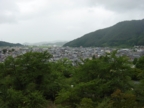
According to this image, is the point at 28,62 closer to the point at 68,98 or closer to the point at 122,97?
the point at 68,98

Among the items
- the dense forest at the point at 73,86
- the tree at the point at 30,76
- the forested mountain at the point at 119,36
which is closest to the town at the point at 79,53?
the forested mountain at the point at 119,36

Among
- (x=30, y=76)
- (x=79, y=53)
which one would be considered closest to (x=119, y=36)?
(x=79, y=53)

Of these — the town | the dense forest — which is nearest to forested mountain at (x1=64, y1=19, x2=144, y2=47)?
the town

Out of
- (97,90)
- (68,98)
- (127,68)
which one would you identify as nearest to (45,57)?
(68,98)

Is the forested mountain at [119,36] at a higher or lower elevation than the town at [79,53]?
higher

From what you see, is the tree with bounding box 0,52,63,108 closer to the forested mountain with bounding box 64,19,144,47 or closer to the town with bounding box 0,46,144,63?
the town with bounding box 0,46,144,63

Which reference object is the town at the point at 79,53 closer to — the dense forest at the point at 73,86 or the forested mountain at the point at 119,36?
the forested mountain at the point at 119,36

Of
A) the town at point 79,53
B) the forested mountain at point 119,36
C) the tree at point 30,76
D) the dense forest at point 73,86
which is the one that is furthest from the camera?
the forested mountain at point 119,36
